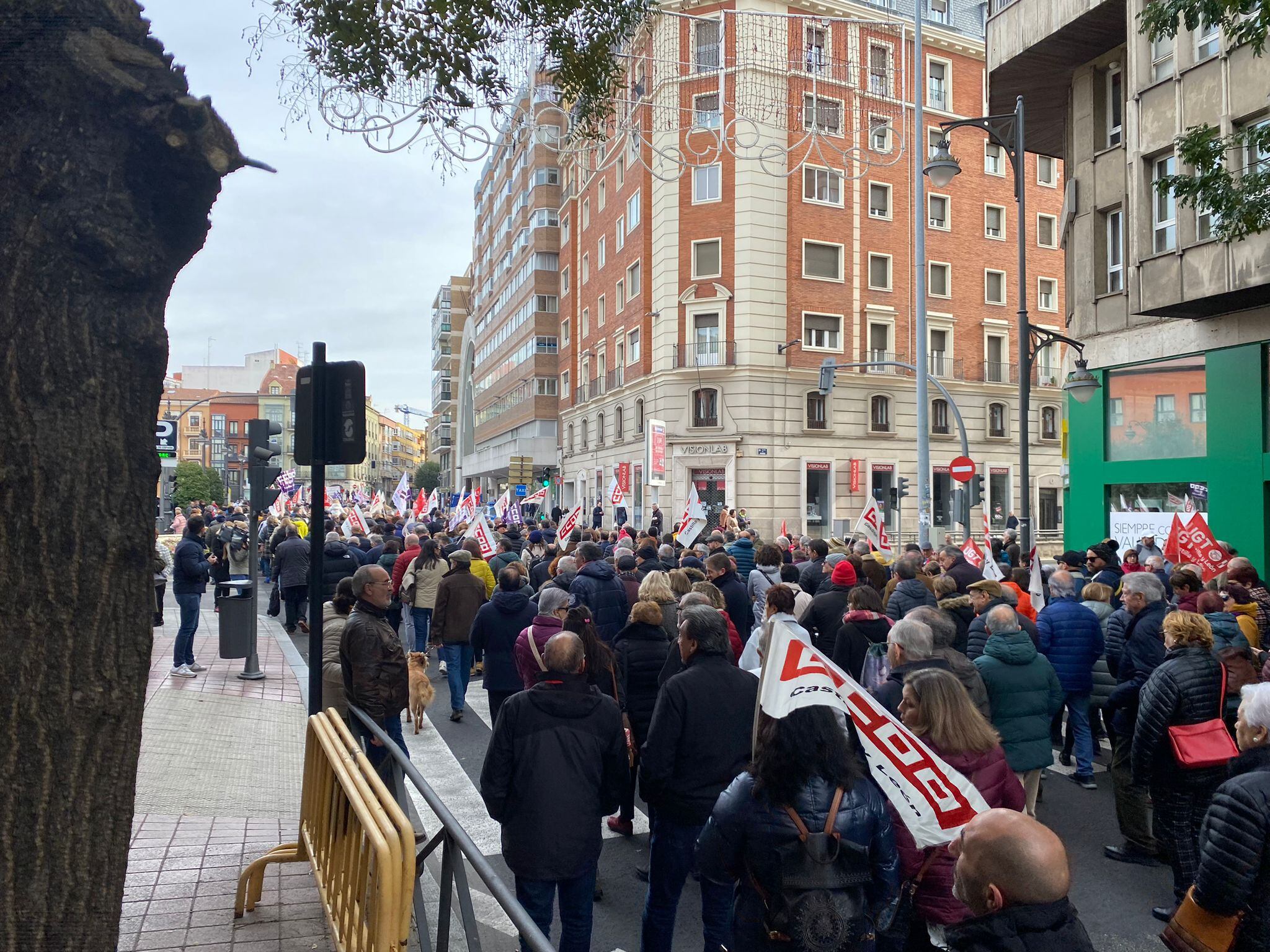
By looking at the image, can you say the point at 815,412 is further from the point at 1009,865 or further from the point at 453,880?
the point at 1009,865

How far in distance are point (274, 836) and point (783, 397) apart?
35.2 m

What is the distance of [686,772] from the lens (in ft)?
15.0

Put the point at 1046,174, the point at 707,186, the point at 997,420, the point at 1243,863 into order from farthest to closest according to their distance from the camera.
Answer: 1. the point at 1046,174
2. the point at 997,420
3. the point at 707,186
4. the point at 1243,863

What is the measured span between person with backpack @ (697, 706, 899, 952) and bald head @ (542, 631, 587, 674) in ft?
3.85

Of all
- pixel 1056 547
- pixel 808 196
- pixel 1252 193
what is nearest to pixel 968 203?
pixel 808 196

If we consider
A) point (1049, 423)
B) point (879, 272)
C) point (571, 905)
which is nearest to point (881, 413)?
point (879, 272)

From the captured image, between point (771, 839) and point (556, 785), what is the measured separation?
1323mm

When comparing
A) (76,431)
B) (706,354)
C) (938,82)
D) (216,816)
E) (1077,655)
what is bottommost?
(216,816)

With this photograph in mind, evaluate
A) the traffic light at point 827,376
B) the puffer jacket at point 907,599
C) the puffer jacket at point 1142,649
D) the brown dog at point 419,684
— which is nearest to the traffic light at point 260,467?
the brown dog at point 419,684

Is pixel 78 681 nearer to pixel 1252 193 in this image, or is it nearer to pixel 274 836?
pixel 274 836

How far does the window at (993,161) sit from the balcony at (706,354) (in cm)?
1539

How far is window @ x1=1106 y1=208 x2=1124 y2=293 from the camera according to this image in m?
19.5

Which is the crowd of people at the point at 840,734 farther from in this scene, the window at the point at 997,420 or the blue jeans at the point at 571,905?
the window at the point at 997,420

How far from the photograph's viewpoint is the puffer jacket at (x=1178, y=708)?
5.38 m
